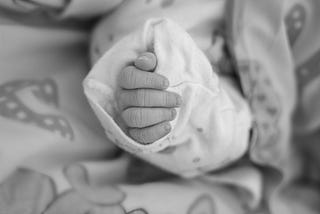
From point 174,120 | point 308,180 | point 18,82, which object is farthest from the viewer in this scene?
point 308,180

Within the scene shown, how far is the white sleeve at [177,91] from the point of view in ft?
1.54

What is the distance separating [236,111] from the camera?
1.83ft

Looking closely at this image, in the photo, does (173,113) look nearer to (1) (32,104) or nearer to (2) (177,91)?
(2) (177,91)

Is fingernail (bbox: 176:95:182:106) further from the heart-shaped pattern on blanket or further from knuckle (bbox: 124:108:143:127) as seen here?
the heart-shaped pattern on blanket

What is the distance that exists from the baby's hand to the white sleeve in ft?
0.05

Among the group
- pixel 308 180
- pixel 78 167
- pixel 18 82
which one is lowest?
pixel 308 180

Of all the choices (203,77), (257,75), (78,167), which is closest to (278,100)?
(257,75)

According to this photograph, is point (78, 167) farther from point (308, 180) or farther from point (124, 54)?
point (308, 180)

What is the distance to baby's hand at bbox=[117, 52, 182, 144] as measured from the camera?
1.44 feet

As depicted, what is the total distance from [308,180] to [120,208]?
34 cm

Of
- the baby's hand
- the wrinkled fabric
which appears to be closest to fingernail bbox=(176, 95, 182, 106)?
the baby's hand

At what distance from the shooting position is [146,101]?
0.44 meters

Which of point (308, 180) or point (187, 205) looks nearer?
point (187, 205)

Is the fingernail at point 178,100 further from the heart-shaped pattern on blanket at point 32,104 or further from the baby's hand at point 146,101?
the heart-shaped pattern on blanket at point 32,104
